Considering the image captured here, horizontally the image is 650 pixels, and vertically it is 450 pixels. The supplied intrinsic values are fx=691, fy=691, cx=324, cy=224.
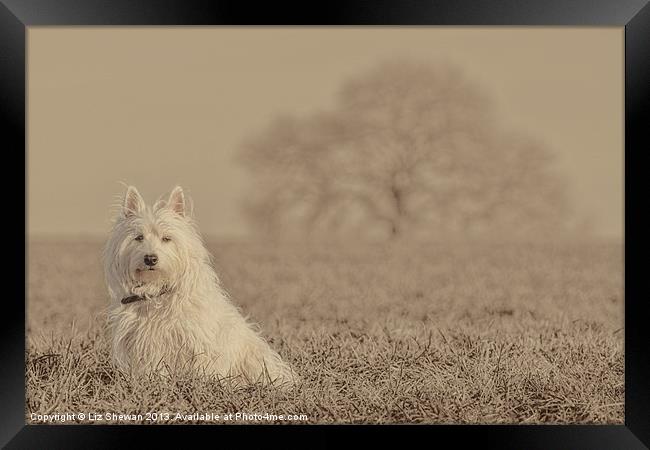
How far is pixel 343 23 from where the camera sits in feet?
14.7

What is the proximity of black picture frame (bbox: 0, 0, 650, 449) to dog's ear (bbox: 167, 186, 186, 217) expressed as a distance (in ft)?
3.29

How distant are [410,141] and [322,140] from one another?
310cm

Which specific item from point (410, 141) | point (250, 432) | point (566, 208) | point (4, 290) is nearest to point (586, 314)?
point (250, 432)

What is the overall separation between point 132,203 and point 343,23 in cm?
201

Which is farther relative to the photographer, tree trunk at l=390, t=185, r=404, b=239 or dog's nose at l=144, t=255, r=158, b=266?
tree trunk at l=390, t=185, r=404, b=239

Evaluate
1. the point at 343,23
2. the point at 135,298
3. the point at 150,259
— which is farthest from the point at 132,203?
the point at 343,23

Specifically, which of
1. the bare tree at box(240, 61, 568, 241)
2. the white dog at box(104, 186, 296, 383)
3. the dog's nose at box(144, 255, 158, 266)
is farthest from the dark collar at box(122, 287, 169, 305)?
the bare tree at box(240, 61, 568, 241)

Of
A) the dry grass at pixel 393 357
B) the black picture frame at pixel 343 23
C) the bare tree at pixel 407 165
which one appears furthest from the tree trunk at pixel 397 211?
the black picture frame at pixel 343 23

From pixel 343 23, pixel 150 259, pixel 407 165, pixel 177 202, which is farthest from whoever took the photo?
pixel 407 165

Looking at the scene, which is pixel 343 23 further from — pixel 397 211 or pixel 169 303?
pixel 397 211

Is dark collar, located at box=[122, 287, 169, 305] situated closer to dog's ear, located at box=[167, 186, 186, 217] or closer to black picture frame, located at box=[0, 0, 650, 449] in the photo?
dog's ear, located at box=[167, 186, 186, 217]

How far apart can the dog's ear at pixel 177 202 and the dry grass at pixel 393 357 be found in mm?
637

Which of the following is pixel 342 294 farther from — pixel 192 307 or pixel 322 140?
pixel 322 140

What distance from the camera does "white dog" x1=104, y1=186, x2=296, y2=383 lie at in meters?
5.00
